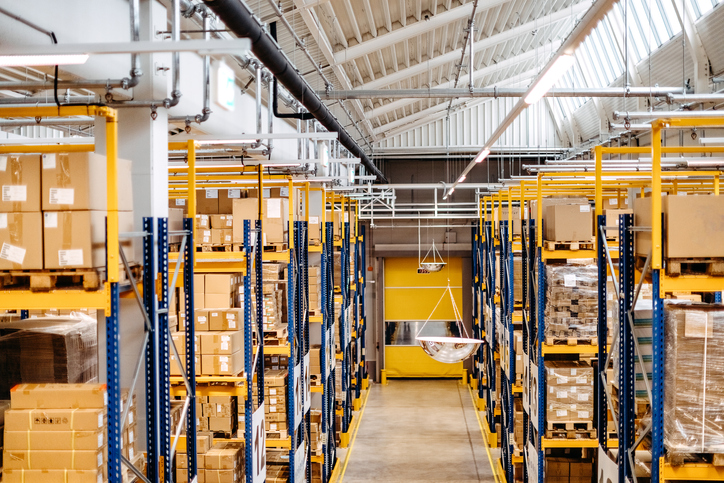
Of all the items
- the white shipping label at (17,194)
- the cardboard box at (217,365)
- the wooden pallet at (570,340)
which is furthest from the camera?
the wooden pallet at (570,340)

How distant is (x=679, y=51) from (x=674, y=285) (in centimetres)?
898

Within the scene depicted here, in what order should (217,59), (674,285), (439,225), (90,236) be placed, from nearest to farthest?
(217,59)
(90,236)
(674,285)
(439,225)

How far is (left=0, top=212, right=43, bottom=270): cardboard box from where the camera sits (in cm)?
440

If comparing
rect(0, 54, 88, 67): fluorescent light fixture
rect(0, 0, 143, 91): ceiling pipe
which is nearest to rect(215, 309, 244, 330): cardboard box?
rect(0, 0, 143, 91): ceiling pipe

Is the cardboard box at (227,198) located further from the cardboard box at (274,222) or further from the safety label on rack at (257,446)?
the safety label on rack at (257,446)

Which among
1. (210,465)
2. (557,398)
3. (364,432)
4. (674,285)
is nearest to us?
(674,285)

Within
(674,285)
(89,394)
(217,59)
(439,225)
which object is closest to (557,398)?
(674,285)

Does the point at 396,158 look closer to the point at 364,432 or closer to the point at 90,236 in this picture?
the point at 364,432

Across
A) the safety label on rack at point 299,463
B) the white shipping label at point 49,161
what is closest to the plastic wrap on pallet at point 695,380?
the white shipping label at point 49,161

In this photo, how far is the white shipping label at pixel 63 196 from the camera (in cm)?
436

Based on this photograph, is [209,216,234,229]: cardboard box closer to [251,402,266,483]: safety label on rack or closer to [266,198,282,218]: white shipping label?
[266,198,282,218]: white shipping label

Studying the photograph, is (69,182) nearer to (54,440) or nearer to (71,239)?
(71,239)

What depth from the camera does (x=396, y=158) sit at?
23.1m

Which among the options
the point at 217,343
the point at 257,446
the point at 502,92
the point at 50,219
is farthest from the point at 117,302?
the point at 502,92
